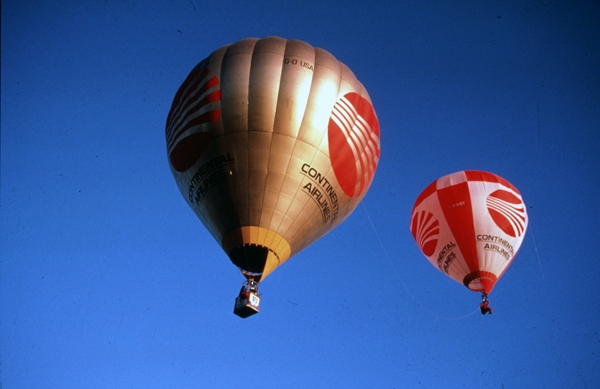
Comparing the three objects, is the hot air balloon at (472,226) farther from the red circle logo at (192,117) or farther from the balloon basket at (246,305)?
the red circle logo at (192,117)

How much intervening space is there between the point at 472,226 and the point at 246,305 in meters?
Answer: 7.04

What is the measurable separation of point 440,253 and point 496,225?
1.57m

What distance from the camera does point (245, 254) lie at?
473 inches

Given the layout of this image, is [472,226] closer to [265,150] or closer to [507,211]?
[507,211]

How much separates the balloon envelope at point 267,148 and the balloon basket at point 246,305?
0.52m

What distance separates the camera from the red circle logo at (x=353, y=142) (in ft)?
41.8

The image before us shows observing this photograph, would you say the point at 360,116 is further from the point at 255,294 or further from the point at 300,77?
the point at 255,294

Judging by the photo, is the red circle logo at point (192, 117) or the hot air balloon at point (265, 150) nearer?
the hot air balloon at point (265, 150)

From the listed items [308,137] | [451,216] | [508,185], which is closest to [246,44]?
[308,137]

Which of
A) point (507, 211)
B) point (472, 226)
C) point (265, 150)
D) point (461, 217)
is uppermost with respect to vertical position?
point (507, 211)

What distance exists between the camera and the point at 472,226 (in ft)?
53.2

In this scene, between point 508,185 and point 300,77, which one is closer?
point 300,77

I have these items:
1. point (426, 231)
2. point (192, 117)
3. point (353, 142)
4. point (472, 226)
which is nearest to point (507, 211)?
point (472, 226)

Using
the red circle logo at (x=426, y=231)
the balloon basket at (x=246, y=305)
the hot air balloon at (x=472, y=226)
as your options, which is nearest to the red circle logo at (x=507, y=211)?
the hot air balloon at (x=472, y=226)
